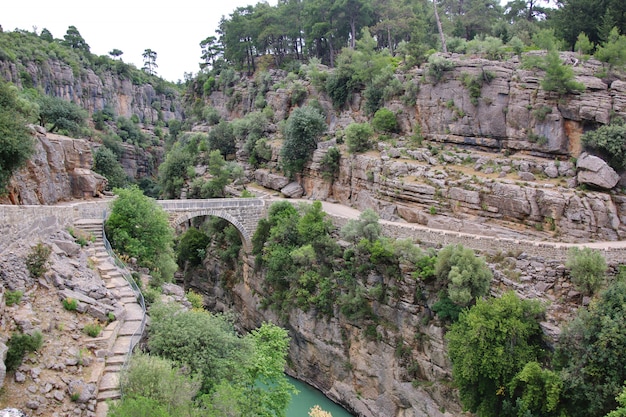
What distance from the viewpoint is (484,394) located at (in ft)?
63.5

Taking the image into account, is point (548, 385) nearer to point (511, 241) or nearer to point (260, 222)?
point (511, 241)

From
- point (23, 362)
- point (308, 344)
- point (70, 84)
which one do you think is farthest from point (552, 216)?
point (70, 84)

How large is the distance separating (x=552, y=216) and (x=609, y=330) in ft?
22.9

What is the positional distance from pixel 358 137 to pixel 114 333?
20333 millimetres

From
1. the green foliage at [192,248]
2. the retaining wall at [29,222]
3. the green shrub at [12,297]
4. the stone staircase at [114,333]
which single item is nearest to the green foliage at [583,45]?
the green foliage at [192,248]

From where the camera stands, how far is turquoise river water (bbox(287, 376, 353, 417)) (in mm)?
23952

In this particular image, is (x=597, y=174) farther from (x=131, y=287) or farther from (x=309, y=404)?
(x=131, y=287)

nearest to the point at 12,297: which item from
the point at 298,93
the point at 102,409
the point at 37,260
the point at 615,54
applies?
the point at 37,260

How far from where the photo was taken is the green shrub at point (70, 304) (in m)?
14.5

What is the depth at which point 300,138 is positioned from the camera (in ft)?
114

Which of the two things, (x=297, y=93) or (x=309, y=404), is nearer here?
(x=309, y=404)

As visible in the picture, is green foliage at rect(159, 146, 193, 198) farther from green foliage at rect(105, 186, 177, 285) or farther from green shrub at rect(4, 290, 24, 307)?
green shrub at rect(4, 290, 24, 307)

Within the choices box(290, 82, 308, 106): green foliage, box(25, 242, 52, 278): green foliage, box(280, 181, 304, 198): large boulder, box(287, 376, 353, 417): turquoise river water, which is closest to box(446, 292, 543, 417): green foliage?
box(287, 376, 353, 417): turquoise river water

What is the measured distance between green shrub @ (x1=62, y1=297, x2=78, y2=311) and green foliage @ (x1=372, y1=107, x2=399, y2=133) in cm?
2164
